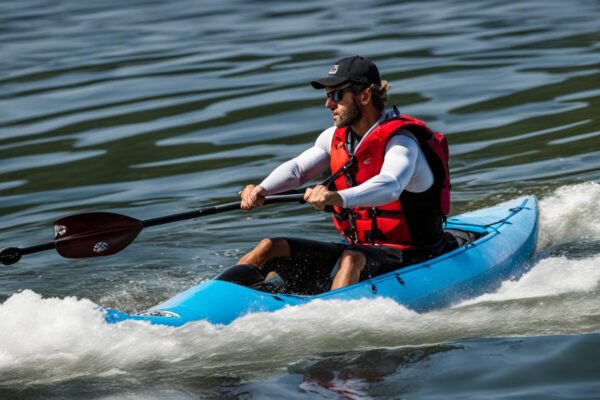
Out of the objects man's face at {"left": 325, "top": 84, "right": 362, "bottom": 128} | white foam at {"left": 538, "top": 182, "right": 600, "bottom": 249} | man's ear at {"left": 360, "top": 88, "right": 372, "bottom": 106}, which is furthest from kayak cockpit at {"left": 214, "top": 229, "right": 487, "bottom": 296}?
white foam at {"left": 538, "top": 182, "right": 600, "bottom": 249}

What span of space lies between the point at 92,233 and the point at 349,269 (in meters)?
1.57

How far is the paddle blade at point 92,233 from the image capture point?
7012mm

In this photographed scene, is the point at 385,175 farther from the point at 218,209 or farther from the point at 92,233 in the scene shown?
the point at 92,233

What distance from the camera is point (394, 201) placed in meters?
6.75

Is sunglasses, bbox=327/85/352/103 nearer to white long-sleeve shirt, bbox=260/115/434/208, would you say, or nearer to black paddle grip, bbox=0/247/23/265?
white long-sleeve shirt, bbox=260/115/434/208

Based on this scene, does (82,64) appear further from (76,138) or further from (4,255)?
(4,255)

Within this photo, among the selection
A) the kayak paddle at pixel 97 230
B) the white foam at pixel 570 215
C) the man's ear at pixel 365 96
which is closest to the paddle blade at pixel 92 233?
the kayak paddle at pixel 97 230

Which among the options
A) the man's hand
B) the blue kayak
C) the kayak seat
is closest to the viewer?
the blue kayak

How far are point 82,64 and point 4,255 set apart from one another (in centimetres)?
1165

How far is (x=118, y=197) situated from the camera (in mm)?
10766

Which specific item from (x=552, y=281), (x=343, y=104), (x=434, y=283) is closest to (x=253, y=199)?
(x=343, y=104)

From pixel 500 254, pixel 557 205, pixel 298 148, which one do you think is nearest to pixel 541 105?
pixel 298 148

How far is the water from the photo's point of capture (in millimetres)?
5891

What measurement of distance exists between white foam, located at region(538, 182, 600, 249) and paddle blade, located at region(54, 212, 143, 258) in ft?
9.90
